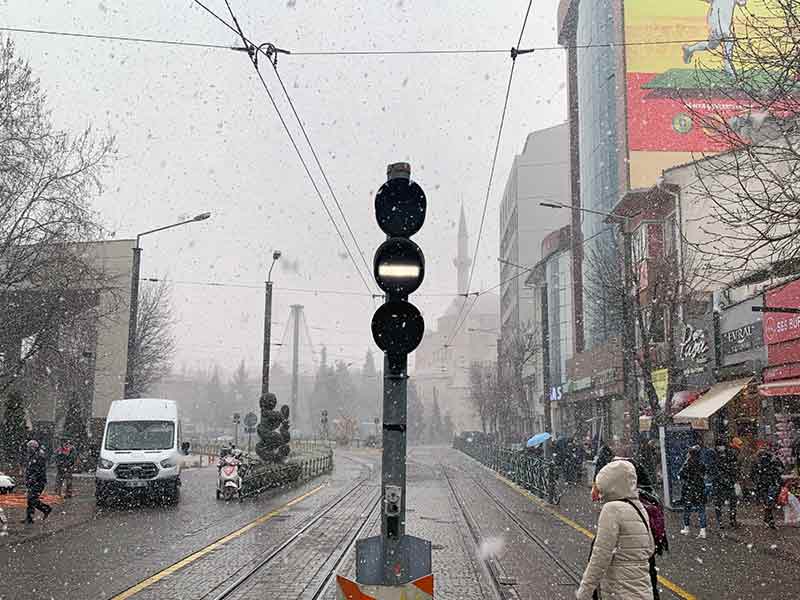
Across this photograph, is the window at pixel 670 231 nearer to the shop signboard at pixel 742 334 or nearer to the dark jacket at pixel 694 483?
the shop signboard at pixel 742 334

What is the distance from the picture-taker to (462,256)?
172 meters

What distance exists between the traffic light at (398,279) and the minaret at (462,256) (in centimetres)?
14971

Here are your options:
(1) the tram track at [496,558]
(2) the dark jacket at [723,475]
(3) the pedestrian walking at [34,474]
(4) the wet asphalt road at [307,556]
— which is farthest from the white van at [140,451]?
(2) the dark jacket at [723,475]

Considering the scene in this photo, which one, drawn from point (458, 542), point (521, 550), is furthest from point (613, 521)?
point (458, 542)

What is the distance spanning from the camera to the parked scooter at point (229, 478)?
841 inches

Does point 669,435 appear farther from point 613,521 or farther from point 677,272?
point 613,521

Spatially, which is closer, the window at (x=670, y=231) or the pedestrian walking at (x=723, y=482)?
the pedestrian walking at (x=723, y=482)

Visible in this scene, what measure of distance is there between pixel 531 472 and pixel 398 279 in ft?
65.2

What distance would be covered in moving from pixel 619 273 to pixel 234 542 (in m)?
14.8

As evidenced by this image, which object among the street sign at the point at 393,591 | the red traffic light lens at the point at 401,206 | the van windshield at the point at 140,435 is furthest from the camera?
the van windshield at the point at 140,435

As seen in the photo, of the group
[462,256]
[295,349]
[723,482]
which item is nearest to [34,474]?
[723,482]

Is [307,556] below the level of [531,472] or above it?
below

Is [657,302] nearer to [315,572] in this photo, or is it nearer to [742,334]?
[742,334]

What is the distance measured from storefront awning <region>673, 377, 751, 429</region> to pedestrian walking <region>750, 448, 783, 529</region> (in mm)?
4996
